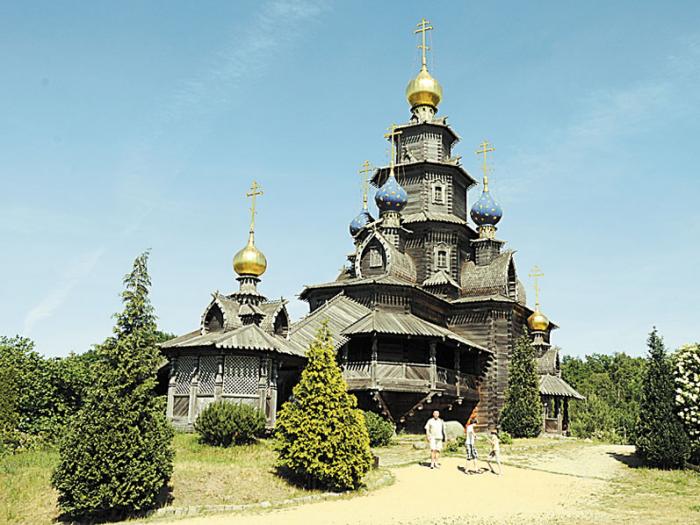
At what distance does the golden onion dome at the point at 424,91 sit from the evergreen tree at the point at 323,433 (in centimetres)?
2285

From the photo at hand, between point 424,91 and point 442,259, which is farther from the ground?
point 424,91

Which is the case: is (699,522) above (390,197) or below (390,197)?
below

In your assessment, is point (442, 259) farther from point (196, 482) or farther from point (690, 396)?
point (196, 482)

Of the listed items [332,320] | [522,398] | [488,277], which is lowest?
[522,398]

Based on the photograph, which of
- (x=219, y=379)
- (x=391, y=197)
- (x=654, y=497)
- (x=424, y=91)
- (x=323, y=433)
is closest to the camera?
(x=323, y=433)

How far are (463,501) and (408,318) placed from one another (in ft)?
45.7

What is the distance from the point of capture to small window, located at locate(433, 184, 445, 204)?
34.1 m

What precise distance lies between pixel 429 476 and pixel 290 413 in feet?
14.2

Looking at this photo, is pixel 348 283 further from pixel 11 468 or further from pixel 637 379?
pixel 637 379

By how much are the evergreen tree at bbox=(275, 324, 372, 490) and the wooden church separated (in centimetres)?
595

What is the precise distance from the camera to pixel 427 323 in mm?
28672

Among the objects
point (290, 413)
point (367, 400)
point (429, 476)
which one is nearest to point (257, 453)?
point (290, 413)

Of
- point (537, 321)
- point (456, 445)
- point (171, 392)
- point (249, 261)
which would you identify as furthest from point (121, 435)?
point (537, 321)

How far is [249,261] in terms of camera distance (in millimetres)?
26203
